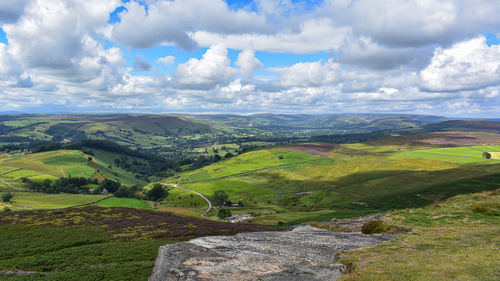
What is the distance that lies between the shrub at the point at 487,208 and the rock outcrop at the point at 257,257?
19.7 meters

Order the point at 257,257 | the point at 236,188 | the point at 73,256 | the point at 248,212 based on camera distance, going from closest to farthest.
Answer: the point at 257,257 → the point at 73,256 → the point at 248,212 → the point at 236,188

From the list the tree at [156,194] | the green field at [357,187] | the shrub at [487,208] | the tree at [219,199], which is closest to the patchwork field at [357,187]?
the green field at [357,187]

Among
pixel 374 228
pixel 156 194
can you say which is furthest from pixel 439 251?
pixel 156 194

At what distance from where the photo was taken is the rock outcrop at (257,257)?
2262 centimetres

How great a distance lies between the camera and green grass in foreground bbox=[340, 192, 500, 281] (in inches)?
→ 813

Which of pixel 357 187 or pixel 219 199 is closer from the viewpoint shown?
pixel 357 187

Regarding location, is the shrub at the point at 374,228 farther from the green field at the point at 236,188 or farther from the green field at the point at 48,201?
the green field at the point at 48,201

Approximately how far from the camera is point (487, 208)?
1613 inches

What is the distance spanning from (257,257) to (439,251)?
19581mm

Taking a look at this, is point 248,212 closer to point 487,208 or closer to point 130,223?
point 130,223

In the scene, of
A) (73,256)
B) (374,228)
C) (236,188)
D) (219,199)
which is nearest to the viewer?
(374,228)

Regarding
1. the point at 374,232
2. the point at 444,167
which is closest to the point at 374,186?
the point at 444,167

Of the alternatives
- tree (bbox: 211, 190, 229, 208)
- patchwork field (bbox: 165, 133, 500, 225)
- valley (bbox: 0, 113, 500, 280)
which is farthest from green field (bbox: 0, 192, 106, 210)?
tree (bbox: 211, 190, 229, 208)

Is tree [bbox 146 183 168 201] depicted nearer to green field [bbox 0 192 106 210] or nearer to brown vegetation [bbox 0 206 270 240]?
green field [bbox 0 192 106 210]
